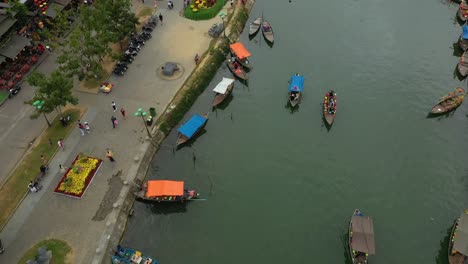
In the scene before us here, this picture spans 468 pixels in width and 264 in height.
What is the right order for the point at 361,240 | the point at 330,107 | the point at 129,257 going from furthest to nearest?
1. the point at 330,107
2. the point at 361,240
3. the point at 129,257

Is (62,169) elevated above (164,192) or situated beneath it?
elevated above

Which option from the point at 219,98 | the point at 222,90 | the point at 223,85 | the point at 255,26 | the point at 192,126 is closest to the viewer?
the point at 192,126

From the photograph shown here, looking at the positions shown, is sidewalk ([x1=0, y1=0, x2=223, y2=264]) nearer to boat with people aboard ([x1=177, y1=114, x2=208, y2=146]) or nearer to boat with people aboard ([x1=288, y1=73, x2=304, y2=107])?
boat with people aboard ([x1=177, y1=114, x2=208, y2=146])

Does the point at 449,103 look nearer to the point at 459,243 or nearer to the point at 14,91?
the point at 459,243

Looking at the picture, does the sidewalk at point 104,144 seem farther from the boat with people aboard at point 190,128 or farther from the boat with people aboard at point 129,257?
the boat with people aboard at point 190,128

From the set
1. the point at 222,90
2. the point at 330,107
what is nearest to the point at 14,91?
the point at 222,90

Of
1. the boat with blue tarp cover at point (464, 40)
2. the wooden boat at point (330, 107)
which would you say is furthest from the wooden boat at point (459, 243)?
the boat with blue tarp cover at point (464, 40)

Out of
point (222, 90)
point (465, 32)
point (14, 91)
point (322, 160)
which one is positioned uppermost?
point (465, 32)
